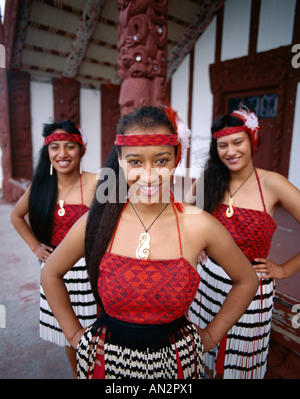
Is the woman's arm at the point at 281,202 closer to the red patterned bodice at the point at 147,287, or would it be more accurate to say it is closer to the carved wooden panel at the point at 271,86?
the red patterned bodice at the point at 147,287

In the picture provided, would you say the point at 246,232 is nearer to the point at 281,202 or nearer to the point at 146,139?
the point at 281,202

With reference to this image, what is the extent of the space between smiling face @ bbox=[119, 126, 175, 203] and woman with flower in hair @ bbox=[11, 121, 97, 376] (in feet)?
3.54

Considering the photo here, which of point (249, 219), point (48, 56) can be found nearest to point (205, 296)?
point (249, 219)

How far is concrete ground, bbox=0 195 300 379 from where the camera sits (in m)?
2.19

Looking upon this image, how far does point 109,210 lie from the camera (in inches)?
50.8

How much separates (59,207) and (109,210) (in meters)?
1.02

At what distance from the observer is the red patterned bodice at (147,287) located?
1.11 meters

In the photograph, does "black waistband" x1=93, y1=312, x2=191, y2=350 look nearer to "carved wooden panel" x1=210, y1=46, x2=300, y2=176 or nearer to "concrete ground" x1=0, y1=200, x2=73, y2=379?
"concrete ground" x1=0, y1=200, x2=73, y2=379

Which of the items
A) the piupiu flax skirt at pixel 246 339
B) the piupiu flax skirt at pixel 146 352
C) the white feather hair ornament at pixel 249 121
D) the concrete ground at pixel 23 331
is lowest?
the concrete ground at pixel 23 331

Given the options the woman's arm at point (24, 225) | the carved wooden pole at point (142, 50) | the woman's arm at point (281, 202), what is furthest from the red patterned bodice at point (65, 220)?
the carved wooden pole at point (142, 50)

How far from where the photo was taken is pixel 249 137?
1911mm

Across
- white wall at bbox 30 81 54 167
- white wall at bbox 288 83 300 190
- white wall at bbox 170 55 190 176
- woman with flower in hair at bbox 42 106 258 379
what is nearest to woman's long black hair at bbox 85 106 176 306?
woman with flower in hair at bbox 42 106 258 379

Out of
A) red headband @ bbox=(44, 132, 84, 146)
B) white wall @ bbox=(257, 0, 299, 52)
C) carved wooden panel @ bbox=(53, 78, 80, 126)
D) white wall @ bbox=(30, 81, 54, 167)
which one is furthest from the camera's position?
carved wooden panel @ bbox=(53, 78, 80, 126)

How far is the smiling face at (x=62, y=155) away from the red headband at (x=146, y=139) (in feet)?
3.79
